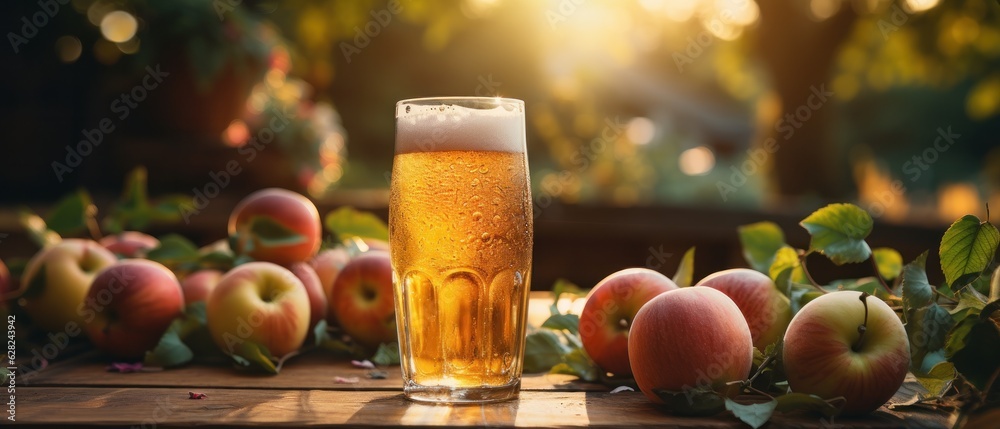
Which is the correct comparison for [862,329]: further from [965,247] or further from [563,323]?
[563,323]

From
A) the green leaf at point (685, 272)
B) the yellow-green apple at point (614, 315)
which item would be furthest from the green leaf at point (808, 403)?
the green leaf at point (685, 272)

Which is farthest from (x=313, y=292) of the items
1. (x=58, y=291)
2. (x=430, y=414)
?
(x=430, y=414)

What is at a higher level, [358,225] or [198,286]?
[358,225]

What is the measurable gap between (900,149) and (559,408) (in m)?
28.4

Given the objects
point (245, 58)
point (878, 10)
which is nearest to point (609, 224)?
point (245, 58)

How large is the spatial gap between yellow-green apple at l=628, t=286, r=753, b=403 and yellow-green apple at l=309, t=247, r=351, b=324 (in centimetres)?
91

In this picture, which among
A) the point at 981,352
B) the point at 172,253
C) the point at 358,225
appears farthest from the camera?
the point at 358,225

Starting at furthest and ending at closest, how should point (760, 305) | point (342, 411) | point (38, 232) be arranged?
point (38, 232)
point (760, 305)
point (342, 411)

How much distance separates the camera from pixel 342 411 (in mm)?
1231

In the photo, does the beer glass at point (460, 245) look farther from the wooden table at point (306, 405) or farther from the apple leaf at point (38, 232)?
the apple leaf at point (38, 232)

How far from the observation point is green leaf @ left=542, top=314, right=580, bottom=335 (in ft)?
5.51

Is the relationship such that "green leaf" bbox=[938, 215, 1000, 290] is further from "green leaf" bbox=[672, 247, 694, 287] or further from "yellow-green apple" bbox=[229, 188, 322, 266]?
"yellow-green apple" bbox=[229, 188, 322, 266]

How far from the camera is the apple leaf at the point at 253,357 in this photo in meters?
1.56

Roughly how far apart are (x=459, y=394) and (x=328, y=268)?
30.5 inches
